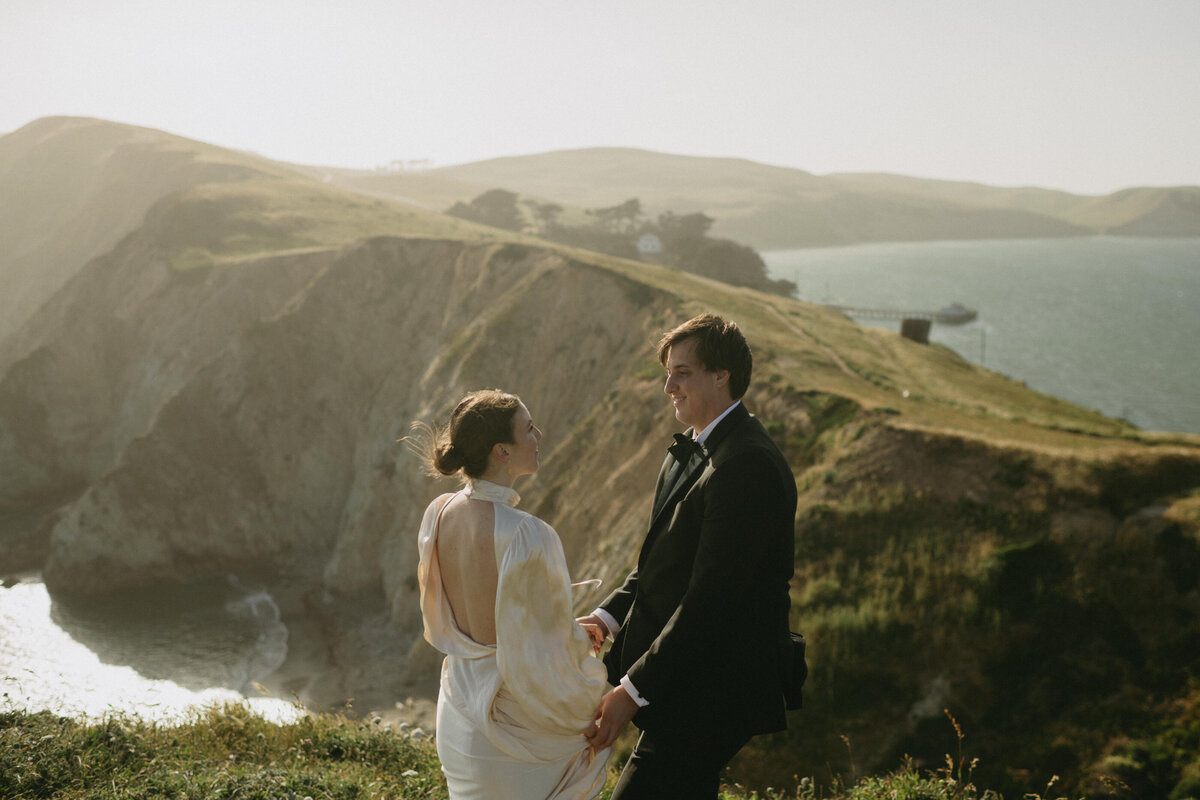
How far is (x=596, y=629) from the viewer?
4871mm

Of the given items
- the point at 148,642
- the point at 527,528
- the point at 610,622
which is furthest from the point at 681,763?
the point at 148,642

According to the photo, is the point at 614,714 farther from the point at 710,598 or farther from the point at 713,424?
the point at 713,424

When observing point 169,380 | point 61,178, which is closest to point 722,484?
point 169,380

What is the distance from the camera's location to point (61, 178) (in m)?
95.9

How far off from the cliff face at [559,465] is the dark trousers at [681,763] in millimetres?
10145

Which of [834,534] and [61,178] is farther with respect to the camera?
[61,178]

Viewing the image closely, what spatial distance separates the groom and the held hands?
1.21 feet

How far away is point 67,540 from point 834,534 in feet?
123

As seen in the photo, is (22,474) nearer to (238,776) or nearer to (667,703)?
(238,776)

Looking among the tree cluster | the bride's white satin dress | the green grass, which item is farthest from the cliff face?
the tree cluster

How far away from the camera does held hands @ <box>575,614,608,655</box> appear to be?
4.84 m

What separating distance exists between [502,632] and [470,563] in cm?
41

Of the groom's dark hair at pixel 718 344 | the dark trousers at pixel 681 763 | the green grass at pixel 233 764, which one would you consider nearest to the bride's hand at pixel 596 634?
the dark trousers at pixel 681 763

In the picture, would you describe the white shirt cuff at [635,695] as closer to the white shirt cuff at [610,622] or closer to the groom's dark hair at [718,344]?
the white shirt cuff at [610,622]
